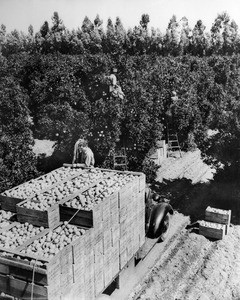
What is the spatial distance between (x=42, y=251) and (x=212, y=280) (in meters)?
5.00

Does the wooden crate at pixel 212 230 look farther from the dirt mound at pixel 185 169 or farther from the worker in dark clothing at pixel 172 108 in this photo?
the worker in dark clothing at pixel 172 108

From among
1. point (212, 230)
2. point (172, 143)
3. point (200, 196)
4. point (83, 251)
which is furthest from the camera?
point (172, 143)

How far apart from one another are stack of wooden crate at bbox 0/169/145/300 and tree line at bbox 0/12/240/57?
183 ft

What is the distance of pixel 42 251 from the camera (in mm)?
6262

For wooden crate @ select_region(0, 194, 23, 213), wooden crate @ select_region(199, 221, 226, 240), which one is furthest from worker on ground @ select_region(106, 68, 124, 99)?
wooden crate @ select_region(0, 194, 23, 213)

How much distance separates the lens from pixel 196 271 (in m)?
9.34

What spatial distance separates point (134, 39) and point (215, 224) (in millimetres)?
59358

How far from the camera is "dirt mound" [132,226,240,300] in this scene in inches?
332

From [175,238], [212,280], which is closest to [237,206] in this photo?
[175,238]

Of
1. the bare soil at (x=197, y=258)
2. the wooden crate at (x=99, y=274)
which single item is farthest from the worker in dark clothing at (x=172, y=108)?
the wooden crate at (x=99, y=274)

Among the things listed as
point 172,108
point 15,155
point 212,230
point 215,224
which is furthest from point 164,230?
point 172,108

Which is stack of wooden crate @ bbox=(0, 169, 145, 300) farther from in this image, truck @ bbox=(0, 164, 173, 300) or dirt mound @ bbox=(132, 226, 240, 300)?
dirt mound @ bbox=(132, 226, 240, 300)

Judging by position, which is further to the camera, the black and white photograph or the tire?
the tire

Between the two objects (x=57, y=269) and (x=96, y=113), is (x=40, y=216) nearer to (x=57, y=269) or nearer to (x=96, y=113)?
(x=57, y=269)
